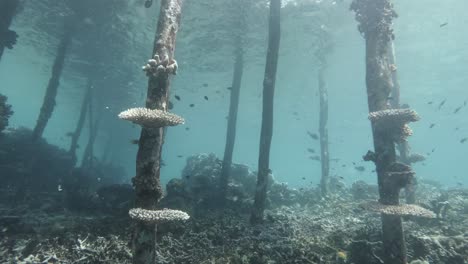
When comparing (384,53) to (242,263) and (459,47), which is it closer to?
(242,263)

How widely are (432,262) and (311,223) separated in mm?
4533

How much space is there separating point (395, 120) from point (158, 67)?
239 inches

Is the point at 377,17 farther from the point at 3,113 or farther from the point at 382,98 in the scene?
the point at 3,113

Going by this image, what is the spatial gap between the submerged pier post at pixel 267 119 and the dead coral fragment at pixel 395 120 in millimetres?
4500

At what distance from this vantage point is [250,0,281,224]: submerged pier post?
11.6 meters

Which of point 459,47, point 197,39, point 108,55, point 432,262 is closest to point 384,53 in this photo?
point 432,262

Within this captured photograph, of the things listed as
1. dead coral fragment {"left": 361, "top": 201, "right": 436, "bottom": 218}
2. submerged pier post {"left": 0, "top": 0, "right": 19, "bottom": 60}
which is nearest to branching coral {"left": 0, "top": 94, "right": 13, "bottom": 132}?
submerged pier post {"left": 0, "top": 0, "right": 19, "bottom": 60}

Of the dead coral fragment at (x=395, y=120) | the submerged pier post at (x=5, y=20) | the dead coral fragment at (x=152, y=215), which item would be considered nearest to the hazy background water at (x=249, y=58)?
the submerged pier post at (x=5, y=20)

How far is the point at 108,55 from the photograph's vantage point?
2902 centimetres

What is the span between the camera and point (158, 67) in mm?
5973

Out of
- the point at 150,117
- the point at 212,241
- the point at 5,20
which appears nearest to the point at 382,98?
the point at 212,241

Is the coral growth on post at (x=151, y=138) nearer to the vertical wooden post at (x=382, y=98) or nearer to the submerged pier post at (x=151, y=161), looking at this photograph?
the submerged pier post at (x=151, y=161)

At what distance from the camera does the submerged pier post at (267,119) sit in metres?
11.6

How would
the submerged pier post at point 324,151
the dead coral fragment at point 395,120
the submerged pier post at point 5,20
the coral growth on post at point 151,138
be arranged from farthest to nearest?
the submerged pier post at point 324,151 < the submerged pier post at point 5,20 < the dead coral fragment at point 395,120 < the coral growth on post at point 151,138
